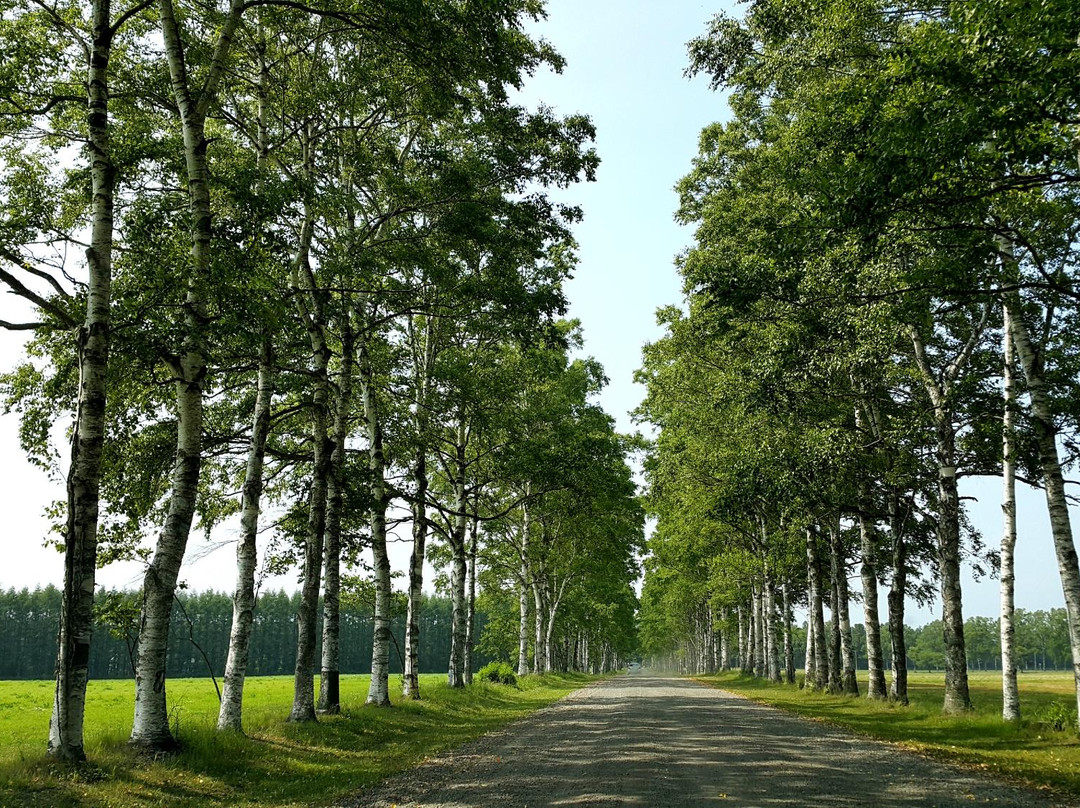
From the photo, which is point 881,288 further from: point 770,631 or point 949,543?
point 770,631

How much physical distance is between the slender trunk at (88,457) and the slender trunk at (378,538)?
32.4 ft

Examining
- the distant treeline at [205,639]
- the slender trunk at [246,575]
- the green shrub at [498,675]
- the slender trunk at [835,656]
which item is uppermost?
the slender trunk at [246,575]

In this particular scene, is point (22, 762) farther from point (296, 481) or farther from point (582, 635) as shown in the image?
point (582, 635)

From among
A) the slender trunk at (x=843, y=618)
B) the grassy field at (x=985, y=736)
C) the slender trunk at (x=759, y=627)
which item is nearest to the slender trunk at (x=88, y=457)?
the grassy field at (x=985, y=736)

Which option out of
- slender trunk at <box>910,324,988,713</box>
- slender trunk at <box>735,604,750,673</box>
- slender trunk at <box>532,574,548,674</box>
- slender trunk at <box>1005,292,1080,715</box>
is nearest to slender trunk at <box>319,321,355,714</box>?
slender trunk at <box>1005,292,1080,715</box>

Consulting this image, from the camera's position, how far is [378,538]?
20.3 m

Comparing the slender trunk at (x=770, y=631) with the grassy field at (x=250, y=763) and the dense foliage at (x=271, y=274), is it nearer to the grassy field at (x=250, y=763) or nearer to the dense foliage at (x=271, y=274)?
the dense foliage at (x=271, y=274)

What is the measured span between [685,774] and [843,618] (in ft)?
72.0

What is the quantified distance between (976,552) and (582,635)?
2109 inches

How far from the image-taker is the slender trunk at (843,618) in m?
25.7

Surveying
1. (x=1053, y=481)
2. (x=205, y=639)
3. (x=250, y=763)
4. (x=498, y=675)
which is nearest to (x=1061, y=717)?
(x=1053, y=481)

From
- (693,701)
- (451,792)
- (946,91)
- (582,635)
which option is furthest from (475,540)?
(582,635)

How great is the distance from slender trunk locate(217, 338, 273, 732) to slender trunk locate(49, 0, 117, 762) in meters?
3.75

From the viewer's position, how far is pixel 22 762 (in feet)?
27.9
